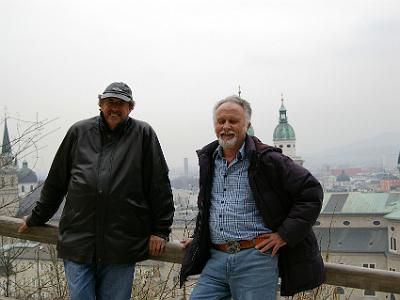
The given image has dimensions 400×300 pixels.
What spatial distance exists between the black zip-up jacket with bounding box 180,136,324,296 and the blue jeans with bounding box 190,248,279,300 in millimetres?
70

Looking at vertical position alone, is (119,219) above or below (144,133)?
below

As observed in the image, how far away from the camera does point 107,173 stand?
275cm

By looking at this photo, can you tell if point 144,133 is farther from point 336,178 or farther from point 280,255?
point 336,178

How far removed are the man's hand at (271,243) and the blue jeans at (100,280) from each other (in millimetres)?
804

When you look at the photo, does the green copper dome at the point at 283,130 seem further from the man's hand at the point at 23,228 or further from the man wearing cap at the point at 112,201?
the man wearing cap at the point at 112,201

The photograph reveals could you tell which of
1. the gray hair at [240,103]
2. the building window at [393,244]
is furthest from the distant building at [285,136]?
the gray hair at [240,103]

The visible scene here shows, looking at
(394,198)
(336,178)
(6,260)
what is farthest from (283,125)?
(336,178)

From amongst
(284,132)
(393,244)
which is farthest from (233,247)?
(284,132)

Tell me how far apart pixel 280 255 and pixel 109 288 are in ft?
3.25

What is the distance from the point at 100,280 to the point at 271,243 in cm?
104

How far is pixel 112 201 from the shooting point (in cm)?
272

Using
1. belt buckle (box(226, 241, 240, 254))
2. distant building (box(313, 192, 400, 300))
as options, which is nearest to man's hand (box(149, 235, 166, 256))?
belt buckle (box(226, 241, 240, 254))

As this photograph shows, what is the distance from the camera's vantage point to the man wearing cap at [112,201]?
273cm

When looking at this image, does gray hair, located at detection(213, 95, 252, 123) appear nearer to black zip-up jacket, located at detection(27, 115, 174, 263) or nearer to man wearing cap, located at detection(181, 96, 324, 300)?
man wearing cap, located at detection(181, 96, 324, 300)
